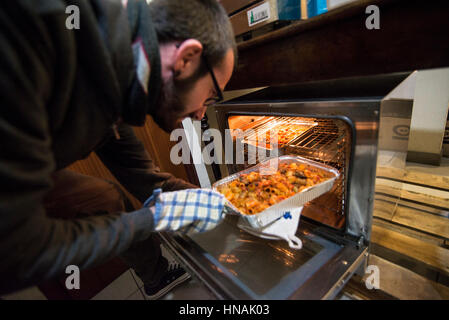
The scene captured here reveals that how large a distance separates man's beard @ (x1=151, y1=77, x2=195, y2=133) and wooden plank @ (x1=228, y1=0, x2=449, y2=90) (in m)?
0.48

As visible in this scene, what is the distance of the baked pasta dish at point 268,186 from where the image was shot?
858mm

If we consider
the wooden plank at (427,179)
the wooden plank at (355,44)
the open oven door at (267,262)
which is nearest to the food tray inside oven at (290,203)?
the open oven door at (267,262)

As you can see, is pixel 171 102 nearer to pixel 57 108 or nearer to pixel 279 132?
pixel 57 108

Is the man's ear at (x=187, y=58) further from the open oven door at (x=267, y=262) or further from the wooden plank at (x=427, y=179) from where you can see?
the wooden plank at (x=427, y=179)

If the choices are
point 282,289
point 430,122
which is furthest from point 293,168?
point 430,122

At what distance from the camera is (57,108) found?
18.4 inches

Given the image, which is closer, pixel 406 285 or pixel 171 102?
pixel 171 102

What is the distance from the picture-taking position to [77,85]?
0.50 meters

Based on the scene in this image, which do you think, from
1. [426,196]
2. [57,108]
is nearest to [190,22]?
[57,108]

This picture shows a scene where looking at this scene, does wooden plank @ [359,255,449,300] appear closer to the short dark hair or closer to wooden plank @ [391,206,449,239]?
wooden plank @ [391,206,449,239]

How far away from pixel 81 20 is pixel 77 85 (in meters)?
0.14

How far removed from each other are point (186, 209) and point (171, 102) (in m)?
0.37

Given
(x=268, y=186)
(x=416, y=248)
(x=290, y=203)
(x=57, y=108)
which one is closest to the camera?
(x=57, y=108)
